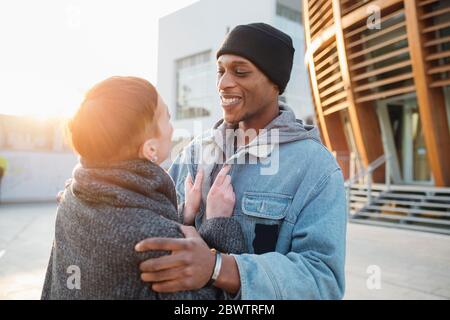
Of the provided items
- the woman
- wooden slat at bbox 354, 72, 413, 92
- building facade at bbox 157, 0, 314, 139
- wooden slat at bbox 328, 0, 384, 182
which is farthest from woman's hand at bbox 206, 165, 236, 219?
building facade at bbox 157, 0, 314, 139

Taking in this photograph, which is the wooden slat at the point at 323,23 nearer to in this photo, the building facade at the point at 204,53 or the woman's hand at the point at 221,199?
the building facade at the point at 204,53

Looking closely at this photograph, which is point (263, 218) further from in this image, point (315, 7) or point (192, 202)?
point (315, 7)

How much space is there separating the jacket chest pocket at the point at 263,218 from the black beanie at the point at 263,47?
0.58 m

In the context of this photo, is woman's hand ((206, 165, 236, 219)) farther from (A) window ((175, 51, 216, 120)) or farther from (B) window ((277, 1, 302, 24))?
(A) window ((175, 51, 216, 120))

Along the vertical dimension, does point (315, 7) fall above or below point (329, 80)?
above

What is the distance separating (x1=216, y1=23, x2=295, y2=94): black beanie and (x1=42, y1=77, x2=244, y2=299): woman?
539mm

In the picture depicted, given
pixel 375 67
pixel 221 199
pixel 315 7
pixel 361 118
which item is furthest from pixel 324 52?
pixel 221 199

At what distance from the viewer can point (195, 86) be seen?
30.3 metres

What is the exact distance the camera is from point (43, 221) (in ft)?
38.6

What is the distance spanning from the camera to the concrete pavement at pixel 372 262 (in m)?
5.10

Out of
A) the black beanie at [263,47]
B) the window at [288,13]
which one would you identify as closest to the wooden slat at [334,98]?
the black beanie at [263,47]

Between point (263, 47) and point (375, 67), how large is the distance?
→ 13.2 m

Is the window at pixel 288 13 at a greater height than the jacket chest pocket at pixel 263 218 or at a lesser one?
greater

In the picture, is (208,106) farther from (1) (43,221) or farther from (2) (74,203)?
(2) (74,203)
